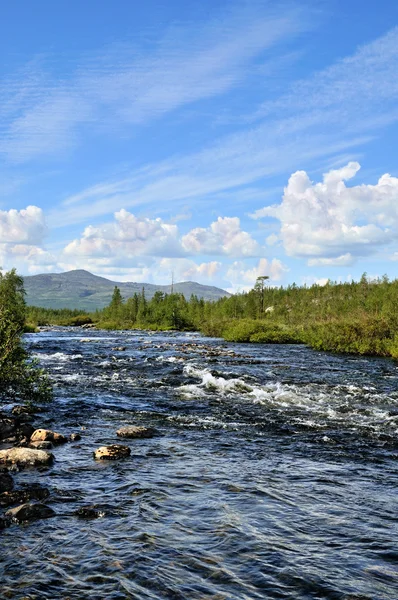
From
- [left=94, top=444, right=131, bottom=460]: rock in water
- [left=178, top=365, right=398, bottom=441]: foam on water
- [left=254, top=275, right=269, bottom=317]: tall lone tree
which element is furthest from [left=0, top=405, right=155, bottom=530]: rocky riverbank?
[left=254, top=275, right=269, bottom=317]: tall lone tree

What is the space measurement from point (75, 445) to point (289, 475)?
760 centimetres

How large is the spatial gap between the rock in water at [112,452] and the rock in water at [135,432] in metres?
2.23

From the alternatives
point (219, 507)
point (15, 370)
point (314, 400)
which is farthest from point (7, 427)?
point (314, 400)

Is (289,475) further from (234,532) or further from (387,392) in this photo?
(387,392)

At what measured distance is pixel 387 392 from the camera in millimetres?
29203

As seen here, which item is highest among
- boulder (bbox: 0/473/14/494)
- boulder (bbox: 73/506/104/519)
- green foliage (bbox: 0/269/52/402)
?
green foliage (bbox: 0/269/52/402)

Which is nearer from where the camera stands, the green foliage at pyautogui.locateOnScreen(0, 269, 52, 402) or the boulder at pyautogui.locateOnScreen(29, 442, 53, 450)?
the boulder at pyautogui.locateOnScreen(29, 442, 53, 450)

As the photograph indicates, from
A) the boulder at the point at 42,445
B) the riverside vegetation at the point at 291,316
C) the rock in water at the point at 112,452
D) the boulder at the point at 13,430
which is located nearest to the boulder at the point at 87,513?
the rock in water at the point at 112,452

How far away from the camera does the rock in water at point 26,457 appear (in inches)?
587

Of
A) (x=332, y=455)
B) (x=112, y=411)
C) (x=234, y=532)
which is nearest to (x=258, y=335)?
(x=112, y=411)

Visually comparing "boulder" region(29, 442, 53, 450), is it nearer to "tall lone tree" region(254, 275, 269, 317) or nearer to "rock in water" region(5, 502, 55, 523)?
"rock in water" region(5, 502, 55, 523)

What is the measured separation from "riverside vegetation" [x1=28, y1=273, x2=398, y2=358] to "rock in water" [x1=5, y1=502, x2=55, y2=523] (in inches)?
1796

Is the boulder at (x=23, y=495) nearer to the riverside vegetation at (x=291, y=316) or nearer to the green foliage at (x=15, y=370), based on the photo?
the green foliage at (x=15, y=370)

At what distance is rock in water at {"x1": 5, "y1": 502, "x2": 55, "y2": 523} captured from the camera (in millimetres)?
11145
